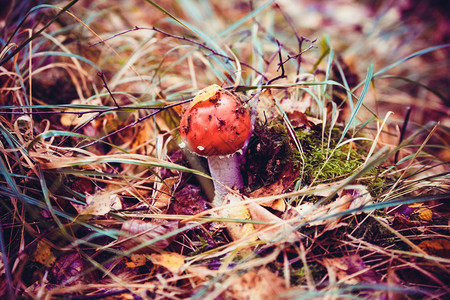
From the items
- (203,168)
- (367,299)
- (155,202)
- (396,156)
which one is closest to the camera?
(367,299)

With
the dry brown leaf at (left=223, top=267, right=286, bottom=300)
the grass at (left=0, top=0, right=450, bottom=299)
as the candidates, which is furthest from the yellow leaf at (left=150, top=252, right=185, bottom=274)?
the dry brown leaf at (left=223, top=267, right=286, bottom=300)

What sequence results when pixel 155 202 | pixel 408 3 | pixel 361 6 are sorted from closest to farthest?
pixel 155 202, pixel 408 3, pixel 361 6

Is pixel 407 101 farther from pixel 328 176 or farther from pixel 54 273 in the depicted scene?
pixel 54 273

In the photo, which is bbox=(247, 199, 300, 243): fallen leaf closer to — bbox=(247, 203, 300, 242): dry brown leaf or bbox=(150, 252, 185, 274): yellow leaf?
bbox=(247, 203, 300, 242): dry brown leaf

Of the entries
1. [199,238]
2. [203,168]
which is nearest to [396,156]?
[203,168]

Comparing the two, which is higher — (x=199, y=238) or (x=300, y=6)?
(x=300, y=6)

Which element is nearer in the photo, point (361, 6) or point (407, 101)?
point (407, 101)
